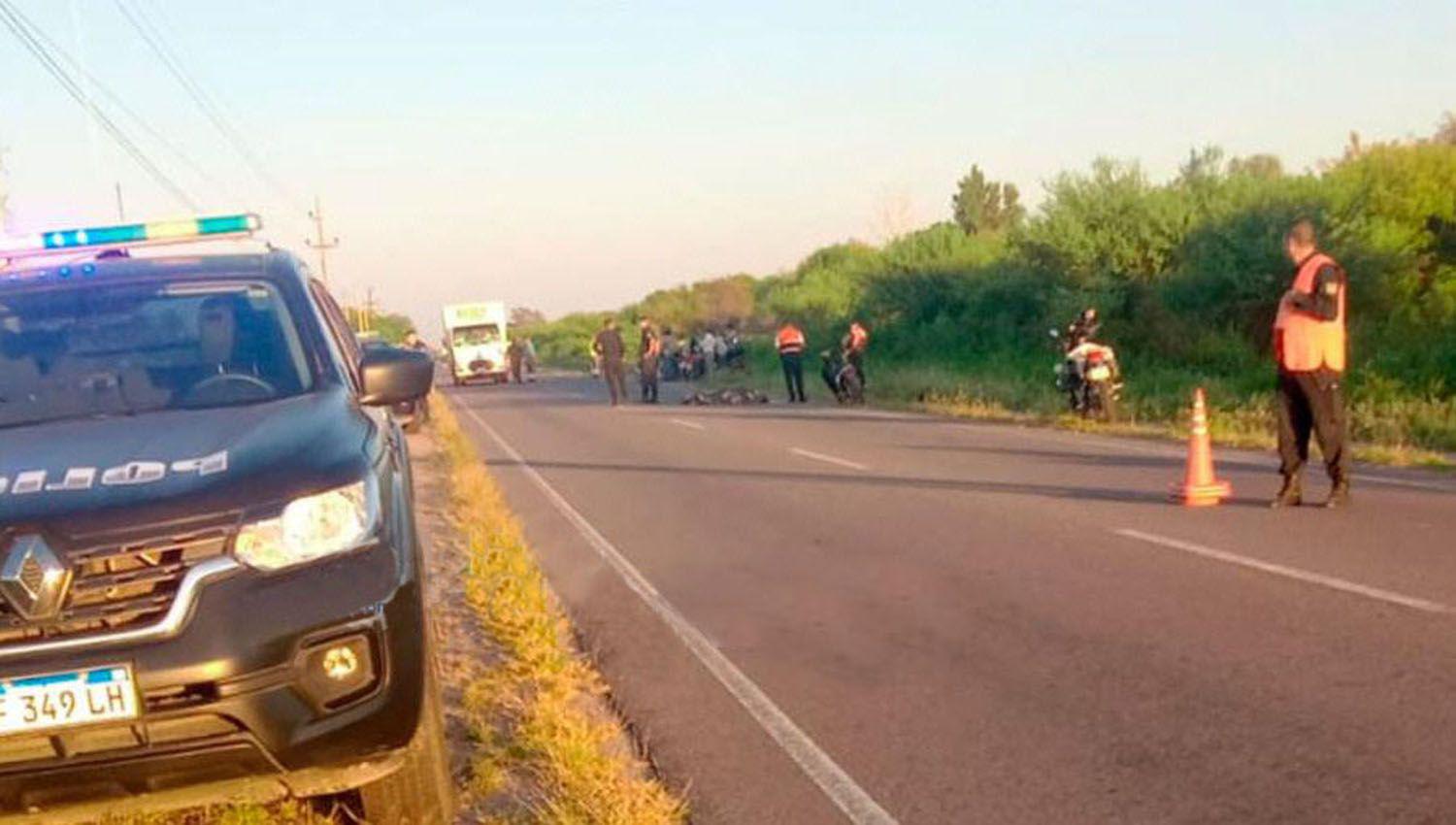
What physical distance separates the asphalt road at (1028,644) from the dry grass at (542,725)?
0.18 metres

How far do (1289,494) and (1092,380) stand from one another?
34.0 ft

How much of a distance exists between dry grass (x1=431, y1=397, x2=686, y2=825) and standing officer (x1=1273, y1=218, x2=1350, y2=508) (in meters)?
5.43

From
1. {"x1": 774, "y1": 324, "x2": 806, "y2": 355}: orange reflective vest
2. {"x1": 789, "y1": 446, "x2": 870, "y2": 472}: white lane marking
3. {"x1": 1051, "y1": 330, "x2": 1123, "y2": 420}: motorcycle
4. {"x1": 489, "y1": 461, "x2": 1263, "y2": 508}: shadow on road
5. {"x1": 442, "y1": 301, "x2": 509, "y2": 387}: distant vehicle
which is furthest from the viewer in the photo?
{"x1": 442, "y1": 301, "x2": 509, "y2": 387}: distant vehicle

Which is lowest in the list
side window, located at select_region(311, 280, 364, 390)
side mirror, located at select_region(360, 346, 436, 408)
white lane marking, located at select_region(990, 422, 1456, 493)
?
white lane marking, located at select_region(990, 422, 1456, 493)

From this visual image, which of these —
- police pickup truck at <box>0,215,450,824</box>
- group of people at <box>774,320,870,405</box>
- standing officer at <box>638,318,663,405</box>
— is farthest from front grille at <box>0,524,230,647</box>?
standing officer at <box>638,318,663,405</box>

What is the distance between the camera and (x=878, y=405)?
2839 cm

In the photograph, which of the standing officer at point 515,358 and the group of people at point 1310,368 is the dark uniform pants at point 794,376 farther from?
the standing officer at point 515,358

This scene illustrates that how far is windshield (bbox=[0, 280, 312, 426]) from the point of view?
17.9ft

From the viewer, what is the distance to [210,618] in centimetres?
418

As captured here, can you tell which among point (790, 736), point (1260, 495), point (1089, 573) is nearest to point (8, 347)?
point (790, 736)

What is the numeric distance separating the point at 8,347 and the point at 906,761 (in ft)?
11.9

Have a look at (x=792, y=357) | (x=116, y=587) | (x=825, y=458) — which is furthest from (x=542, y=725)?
(x=792, y=357)

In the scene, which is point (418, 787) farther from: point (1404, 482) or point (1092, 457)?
point (1092, 457)

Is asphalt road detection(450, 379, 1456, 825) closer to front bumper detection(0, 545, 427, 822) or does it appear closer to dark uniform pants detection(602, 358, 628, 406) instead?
front bumper detection(0, 545, 427, 822)
